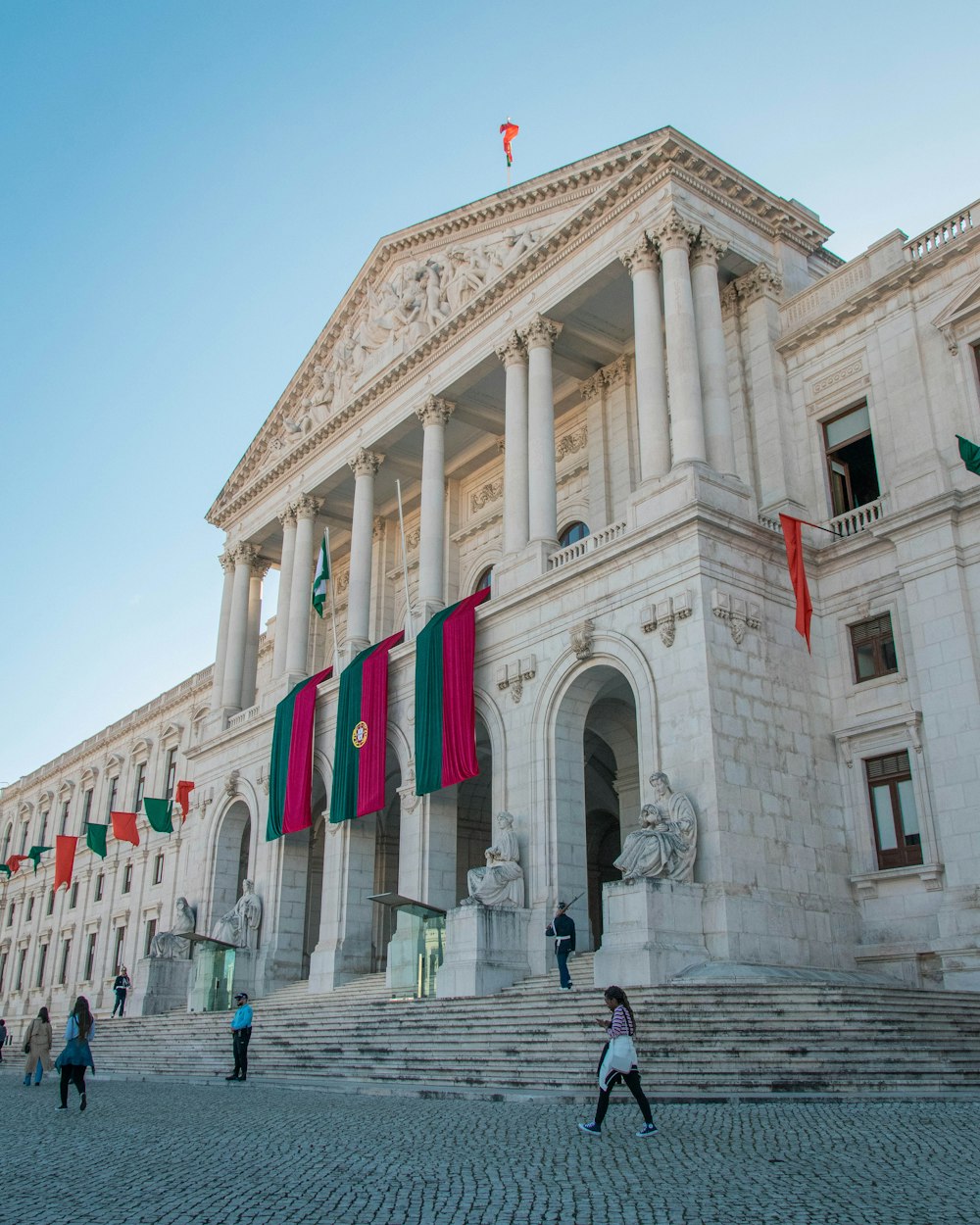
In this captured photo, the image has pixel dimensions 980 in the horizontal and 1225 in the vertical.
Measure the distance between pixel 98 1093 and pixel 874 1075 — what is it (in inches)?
491

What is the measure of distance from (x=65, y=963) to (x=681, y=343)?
5008 cm

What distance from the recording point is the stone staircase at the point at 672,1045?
14516 mm

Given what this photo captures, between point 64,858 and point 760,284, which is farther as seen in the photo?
point 64,858

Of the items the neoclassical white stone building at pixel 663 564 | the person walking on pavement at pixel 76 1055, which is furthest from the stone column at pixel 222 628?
the person walking on pavement at pixel 76 1055

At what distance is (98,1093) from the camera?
19.2 m

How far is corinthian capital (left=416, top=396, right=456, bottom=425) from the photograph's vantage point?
3338 cm

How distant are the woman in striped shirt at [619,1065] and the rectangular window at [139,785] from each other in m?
52.1

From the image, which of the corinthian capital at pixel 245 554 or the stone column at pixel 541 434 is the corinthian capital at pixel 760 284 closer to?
the stone column at pixel 541 434

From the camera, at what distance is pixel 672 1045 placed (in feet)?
49.8

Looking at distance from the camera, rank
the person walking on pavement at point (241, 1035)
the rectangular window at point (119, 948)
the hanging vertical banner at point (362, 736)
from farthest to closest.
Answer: the rectangular window at point (119, 948) < the hanging vertical banner at point (362, 736) < the person walking on pavement at point (241, 1035)

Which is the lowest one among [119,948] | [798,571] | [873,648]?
[119,948]

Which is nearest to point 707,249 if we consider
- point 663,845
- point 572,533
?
point 572,533

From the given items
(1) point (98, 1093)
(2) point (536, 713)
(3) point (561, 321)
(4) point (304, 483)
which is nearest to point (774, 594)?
(2) point (536, 713)

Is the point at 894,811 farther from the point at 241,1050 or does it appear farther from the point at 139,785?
the point at 139,785
